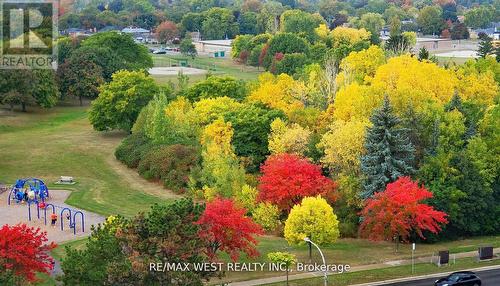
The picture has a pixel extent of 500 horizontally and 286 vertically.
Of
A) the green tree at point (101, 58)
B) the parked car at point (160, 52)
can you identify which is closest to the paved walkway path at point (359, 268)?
the green tree at point (101, 58)

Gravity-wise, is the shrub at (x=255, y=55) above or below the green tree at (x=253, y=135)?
above

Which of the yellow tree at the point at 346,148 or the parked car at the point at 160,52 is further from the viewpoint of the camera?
the parked car at the point at 160,52

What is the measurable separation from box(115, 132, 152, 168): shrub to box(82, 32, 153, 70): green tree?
109ft

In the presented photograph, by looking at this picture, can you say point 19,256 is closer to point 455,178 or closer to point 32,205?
point 32,205

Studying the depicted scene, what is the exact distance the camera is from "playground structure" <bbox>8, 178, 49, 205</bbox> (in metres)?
57.5

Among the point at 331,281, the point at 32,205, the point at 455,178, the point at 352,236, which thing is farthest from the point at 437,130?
the point at 32,205

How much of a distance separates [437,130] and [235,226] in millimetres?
21297

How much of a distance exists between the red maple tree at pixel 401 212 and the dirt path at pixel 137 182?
19.5m

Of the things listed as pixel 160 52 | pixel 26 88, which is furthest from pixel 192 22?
pixel 26 88

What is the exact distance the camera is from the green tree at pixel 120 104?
81.1 metres

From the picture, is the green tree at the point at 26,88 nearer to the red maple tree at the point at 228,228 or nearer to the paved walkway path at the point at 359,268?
the red maple tree at the point at 228,228

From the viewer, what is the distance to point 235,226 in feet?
135

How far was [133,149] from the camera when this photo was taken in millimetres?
71438

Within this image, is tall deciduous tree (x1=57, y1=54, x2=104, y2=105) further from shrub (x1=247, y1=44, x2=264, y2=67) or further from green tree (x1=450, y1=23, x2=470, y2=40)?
green tree (x1=450, y1=23, x2=470, y2=40)
